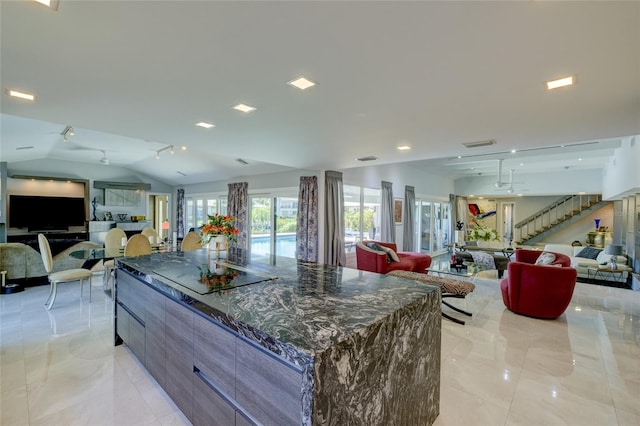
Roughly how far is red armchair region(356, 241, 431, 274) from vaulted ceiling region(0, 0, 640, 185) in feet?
8.26

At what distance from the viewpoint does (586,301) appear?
183 inches

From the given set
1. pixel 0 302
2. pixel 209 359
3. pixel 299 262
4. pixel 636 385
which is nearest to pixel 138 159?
pixel 0 302

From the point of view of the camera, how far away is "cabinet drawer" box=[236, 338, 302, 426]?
3.65 ft

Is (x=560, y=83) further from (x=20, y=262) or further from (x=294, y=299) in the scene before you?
(x=20, y=262)

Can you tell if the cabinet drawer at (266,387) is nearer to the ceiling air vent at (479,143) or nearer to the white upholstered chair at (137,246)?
the ceiling air vent at (479,143)

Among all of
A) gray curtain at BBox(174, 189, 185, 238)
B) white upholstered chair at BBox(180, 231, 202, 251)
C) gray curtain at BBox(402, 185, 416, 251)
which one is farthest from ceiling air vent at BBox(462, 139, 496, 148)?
gray curtain at BBox(174, 189, 185, 238)

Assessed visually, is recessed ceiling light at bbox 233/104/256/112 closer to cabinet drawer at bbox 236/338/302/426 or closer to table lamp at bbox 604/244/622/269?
cabinet drawer at bbox 236/338/302/426

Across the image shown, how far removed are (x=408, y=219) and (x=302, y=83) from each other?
718 cm

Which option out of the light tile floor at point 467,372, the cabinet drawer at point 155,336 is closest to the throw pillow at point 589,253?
the light tile floor at point 467,372

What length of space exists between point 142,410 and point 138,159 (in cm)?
836

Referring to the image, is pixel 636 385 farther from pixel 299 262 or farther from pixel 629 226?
pixel 629 226

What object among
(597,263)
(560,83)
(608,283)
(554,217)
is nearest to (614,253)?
(597,263)

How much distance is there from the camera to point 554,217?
40.2 feet

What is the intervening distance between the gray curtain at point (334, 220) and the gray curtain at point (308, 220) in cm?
25
